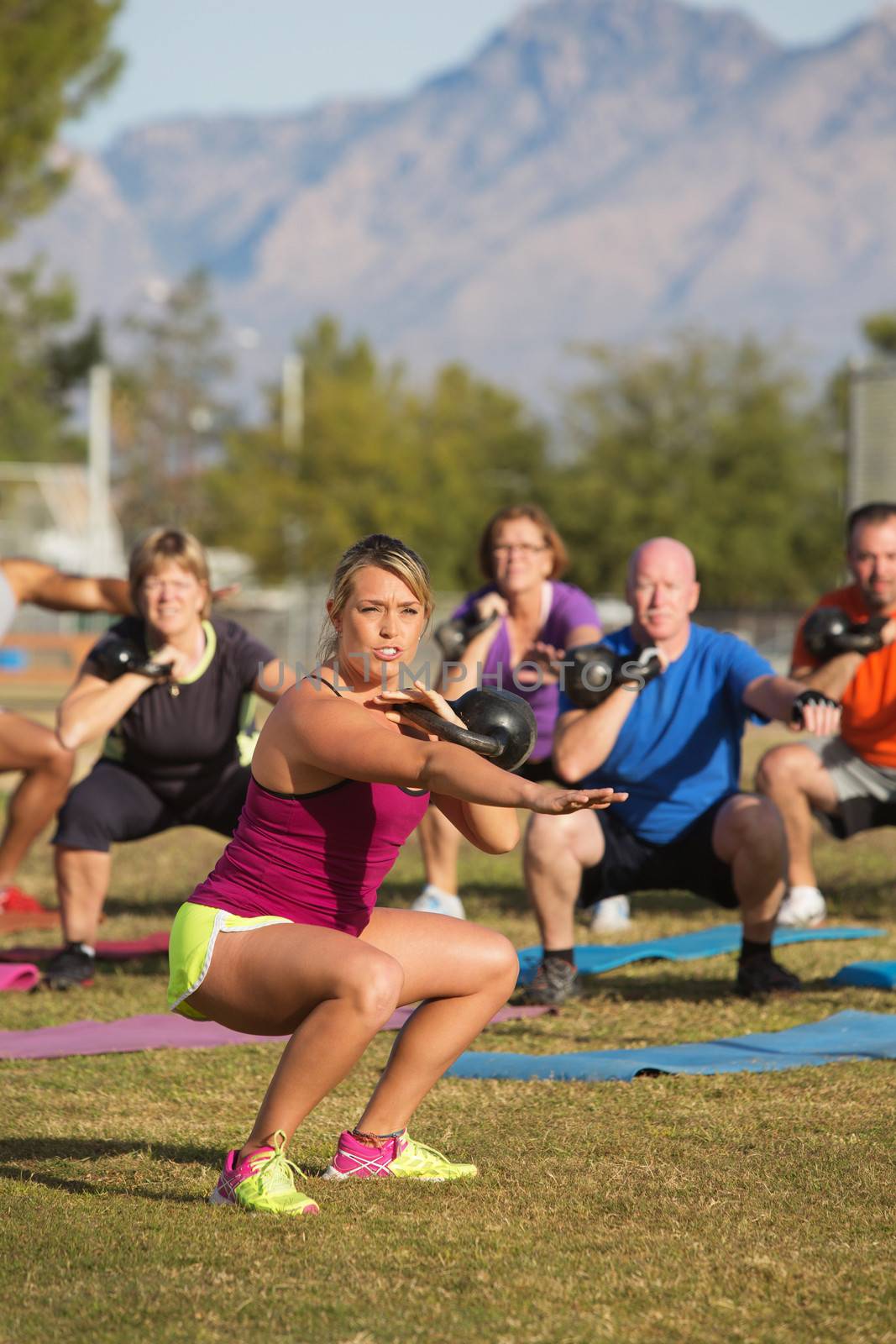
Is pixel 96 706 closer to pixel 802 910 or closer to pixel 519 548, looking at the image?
pixel 519 548

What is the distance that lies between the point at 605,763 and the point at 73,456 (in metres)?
71.4

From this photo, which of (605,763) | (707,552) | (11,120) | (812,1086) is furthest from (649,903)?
(707,552)

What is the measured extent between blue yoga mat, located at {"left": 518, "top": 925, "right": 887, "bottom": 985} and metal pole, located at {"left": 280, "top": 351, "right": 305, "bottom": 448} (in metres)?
38.7

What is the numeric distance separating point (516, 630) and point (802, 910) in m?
1.83

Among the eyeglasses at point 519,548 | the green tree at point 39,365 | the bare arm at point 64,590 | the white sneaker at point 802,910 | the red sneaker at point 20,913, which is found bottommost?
the red sneaker at point 20,913

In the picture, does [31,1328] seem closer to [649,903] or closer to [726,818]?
[726,818]

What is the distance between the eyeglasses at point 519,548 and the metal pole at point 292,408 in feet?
124

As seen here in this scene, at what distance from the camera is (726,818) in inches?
246

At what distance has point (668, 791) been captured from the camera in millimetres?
6414

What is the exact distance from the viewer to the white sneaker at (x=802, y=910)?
778cm

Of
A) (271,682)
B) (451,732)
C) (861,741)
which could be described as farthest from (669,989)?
(451,732)

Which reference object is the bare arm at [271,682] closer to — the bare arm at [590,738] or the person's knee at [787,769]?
the bare arm at [590,738]

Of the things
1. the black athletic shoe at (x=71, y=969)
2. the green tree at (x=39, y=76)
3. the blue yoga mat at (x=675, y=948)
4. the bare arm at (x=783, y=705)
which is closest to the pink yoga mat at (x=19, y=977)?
the black athletic shoe at (x=71, y=969)

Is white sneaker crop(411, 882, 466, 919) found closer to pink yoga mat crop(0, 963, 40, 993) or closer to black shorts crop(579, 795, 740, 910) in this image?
black shorts crop(579, 795, 740, 910)
